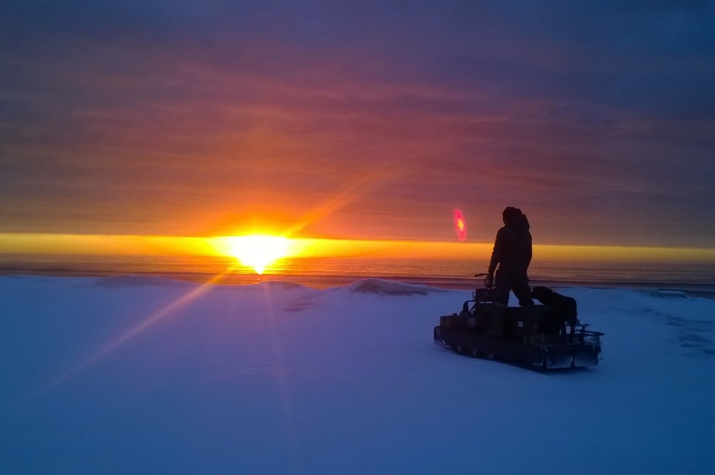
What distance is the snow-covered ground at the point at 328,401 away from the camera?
4867 mm

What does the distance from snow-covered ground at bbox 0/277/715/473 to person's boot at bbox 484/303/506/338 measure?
0.46 meters

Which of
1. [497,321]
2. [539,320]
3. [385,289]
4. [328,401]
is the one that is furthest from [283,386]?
[385,289]

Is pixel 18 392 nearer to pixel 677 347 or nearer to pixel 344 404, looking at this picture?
pixel 344 404

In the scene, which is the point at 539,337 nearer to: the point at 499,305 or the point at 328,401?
the point at 499,305

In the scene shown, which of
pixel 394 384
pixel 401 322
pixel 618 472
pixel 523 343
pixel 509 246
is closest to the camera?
pixel 618 472

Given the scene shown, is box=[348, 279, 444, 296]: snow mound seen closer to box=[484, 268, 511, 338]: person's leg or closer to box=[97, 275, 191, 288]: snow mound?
box=[97, 275, 191, 288]: snow mound

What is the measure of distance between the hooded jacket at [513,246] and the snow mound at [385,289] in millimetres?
8154

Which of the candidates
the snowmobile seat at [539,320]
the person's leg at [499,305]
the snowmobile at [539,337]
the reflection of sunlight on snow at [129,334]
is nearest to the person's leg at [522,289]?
the person's leg at [499,305]

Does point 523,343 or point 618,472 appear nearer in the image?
point 618,472

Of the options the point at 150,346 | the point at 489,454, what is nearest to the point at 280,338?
the point at 150,346

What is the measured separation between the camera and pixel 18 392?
263 inches

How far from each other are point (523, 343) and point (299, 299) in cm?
882

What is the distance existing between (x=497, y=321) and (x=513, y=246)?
3.94 ft

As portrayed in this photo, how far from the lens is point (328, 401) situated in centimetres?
638
